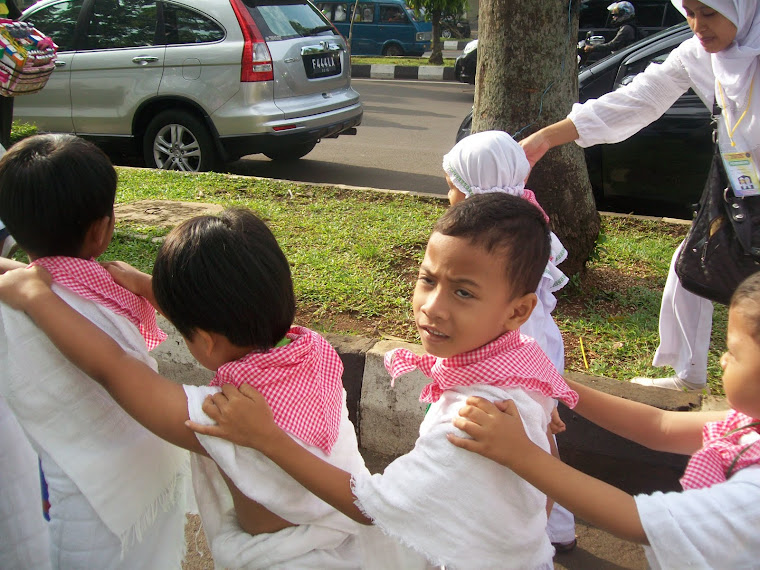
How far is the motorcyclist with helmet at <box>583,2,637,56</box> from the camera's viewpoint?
27.5 ft

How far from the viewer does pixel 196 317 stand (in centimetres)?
144

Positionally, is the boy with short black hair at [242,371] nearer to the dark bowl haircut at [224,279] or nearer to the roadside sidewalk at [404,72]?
the dark bowl haircut at [224,279]

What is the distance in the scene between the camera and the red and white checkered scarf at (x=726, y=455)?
4.47 feet

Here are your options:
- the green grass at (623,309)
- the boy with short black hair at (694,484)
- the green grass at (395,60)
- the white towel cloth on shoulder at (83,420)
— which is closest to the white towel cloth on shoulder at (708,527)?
the boy with short black hair at (694,484)

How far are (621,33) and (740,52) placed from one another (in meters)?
6.83

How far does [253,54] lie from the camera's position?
262 inches

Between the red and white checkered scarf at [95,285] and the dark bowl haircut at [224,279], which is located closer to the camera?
the dark bowl haircut at [224,279]

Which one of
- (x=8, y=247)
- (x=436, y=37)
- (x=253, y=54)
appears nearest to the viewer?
(x=8, y=247)

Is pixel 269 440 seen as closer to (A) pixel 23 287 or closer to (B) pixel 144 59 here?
(A) pixel 23 287

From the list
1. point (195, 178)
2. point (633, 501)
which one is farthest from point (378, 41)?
point (633, 501)

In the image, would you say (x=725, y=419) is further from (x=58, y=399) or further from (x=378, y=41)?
(x=378, y=41)

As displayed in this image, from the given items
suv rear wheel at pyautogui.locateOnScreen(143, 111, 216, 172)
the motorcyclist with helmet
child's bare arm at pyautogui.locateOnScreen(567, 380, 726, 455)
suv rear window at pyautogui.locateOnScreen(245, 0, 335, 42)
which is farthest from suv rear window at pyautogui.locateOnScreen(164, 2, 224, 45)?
child's bare arm at pyautogui.locateOnScreen(567, 380, 726, 455)

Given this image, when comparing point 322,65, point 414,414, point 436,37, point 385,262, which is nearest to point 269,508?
point 414,414

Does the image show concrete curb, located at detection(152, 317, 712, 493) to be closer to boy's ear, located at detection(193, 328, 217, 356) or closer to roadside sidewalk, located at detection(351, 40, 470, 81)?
boy's ear, located at detection(193, 328, 217, 356)
